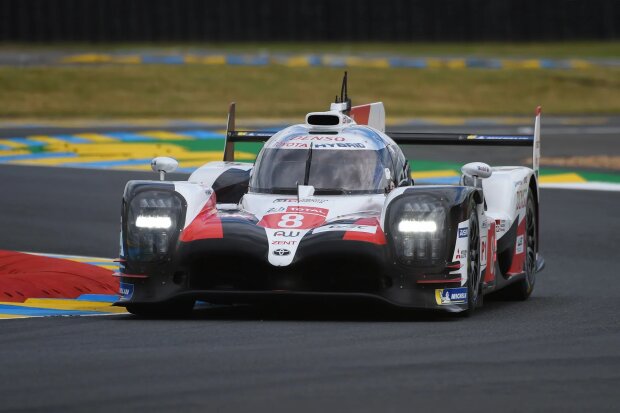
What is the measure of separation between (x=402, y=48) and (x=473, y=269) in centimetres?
4182

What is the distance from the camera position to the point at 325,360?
7.16m

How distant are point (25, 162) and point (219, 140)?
4.89 meters

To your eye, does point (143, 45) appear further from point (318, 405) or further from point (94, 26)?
point (318, 405)

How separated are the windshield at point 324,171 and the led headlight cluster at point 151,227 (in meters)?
0.97

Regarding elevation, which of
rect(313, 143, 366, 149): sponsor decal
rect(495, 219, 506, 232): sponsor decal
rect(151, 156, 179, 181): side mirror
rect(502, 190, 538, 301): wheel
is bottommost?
rect(502, 190, 538, 301): wheel

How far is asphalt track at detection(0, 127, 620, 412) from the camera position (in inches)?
242

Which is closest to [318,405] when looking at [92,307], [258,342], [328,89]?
[258,342]

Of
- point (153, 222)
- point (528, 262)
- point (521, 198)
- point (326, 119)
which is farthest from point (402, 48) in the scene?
point (153, 222)

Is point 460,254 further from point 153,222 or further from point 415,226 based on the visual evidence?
point 153,222

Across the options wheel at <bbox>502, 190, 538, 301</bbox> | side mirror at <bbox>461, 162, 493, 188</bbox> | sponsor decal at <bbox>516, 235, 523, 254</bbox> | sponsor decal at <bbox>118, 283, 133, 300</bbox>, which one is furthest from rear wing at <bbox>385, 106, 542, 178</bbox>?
sponsor decal at <bbox>118, 283, 133, 300</bbox>

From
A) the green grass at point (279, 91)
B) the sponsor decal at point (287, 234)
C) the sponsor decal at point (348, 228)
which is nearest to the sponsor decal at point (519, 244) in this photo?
the sponsor decal at point (348, 228)

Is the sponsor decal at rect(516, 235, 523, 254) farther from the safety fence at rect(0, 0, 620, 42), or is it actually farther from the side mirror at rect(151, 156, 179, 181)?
the safety fence at rect(0, 0, 620, 42)

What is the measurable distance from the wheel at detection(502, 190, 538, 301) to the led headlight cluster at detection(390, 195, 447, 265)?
2205 millimetres

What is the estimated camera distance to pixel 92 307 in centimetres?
1001
